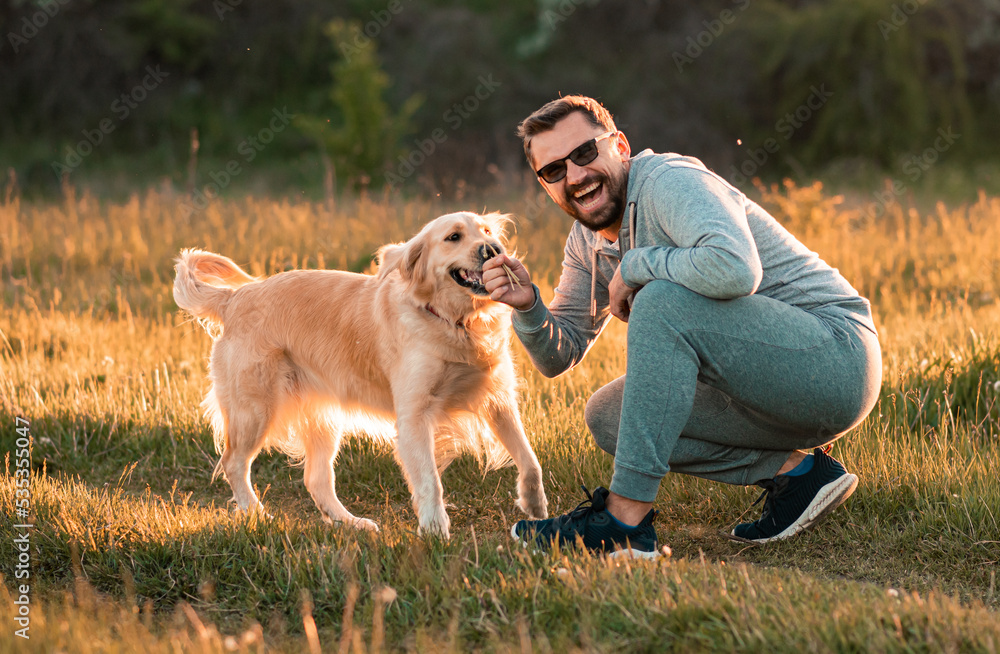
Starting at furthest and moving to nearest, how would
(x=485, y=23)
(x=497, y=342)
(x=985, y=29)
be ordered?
(x=485, y=23)
(x=985, y=29)
(x=497, y=342)

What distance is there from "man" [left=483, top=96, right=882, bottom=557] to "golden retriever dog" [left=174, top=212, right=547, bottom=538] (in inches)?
13.1

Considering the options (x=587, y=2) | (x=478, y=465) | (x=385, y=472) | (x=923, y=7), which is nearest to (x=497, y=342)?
(x=478, y=465)

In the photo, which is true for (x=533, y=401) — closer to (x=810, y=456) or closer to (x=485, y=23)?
(x=810, y=456)

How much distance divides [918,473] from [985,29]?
20073mm

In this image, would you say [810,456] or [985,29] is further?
[985,29]

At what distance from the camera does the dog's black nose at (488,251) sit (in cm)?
320

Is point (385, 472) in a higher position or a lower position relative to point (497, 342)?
lower

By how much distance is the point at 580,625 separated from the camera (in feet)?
7.03

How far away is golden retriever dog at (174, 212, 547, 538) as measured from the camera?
3.32m

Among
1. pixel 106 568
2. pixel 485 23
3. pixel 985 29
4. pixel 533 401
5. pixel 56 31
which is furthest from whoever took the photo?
pixel 485 23

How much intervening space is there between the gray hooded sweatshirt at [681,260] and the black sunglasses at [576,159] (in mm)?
162
